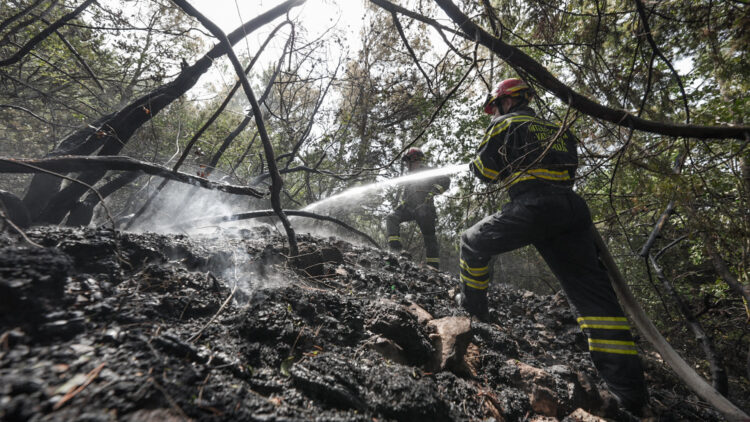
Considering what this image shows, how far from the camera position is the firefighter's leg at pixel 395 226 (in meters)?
6.14

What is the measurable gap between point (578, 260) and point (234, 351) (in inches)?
105

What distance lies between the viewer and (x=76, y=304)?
46.1 inches

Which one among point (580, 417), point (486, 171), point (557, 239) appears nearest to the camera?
point (580, 417)

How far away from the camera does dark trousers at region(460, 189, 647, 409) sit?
2.02m

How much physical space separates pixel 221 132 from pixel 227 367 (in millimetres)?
8030

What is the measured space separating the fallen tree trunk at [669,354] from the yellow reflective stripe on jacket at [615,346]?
0.21 m

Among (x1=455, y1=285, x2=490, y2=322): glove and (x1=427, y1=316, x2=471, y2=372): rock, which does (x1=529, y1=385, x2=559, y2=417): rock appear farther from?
(x1=455, y1=285, x2=490, y2=322): glove

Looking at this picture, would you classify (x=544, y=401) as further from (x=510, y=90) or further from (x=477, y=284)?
(x=510, y=90)

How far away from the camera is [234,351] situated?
1.30 metres

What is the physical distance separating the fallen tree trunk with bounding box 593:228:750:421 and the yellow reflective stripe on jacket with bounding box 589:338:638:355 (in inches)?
8.2

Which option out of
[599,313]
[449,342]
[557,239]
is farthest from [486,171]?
[449,342]

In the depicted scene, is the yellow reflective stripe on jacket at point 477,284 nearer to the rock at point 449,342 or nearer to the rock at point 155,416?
the rock at point 449,342

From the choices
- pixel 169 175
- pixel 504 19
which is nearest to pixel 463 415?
pixel 169 175

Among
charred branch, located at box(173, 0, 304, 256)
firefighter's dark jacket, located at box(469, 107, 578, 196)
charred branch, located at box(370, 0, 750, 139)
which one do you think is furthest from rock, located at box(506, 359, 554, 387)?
charred branch, located at box(173, 0, 304, 256)
